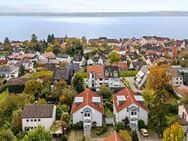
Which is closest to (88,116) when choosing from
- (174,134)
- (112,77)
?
(174,134)

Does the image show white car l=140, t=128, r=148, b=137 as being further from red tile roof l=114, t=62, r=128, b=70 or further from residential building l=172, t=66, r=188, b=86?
red tile roof l=114, t=62, r=128, b=70

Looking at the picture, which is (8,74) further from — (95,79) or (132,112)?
(132,112)

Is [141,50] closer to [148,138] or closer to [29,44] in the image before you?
[29,44]

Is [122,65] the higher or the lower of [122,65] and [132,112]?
the lower

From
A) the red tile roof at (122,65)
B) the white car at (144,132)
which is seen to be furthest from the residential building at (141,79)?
the white car at (144,132)

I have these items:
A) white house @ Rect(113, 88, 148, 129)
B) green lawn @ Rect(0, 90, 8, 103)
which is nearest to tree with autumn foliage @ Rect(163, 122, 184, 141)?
white house @ Rect(113, 88, 148, 129)

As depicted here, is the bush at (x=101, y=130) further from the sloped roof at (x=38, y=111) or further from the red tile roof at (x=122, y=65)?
the red tile roof at (x=122, y=65)

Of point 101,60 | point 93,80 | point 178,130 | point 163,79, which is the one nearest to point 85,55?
point 101,60
